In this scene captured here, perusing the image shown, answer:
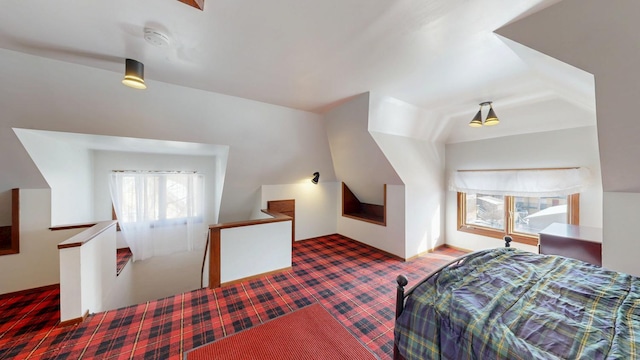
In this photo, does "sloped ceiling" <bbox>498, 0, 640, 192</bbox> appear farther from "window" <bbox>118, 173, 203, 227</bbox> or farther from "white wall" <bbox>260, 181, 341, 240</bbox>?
"window" <bbox>118, 173, 203, 227</bbox>

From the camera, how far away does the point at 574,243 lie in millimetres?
2148

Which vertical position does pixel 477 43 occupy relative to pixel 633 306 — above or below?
above

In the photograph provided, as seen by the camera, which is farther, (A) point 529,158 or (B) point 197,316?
(A) point 529,158

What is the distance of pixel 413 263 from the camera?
3436 millimetres

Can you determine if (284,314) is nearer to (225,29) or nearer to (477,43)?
(225,29)

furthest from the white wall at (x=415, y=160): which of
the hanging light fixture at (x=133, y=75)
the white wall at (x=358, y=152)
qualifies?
the hanging light fixture at (x=133, y=75)

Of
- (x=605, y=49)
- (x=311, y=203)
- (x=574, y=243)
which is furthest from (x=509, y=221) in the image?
(x=311, y=203)

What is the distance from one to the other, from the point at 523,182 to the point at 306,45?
3771mm

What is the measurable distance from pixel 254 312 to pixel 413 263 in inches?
103

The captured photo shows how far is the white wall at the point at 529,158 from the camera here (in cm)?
262

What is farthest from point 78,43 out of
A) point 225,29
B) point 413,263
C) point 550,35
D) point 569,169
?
point 569,169

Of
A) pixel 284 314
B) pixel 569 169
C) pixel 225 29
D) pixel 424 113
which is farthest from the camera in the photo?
pixel 424 113

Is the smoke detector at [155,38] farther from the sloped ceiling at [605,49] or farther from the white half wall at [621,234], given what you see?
the white half wall at [621,234]

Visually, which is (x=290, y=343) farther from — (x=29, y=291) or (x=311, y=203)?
(x=29, y=291)
